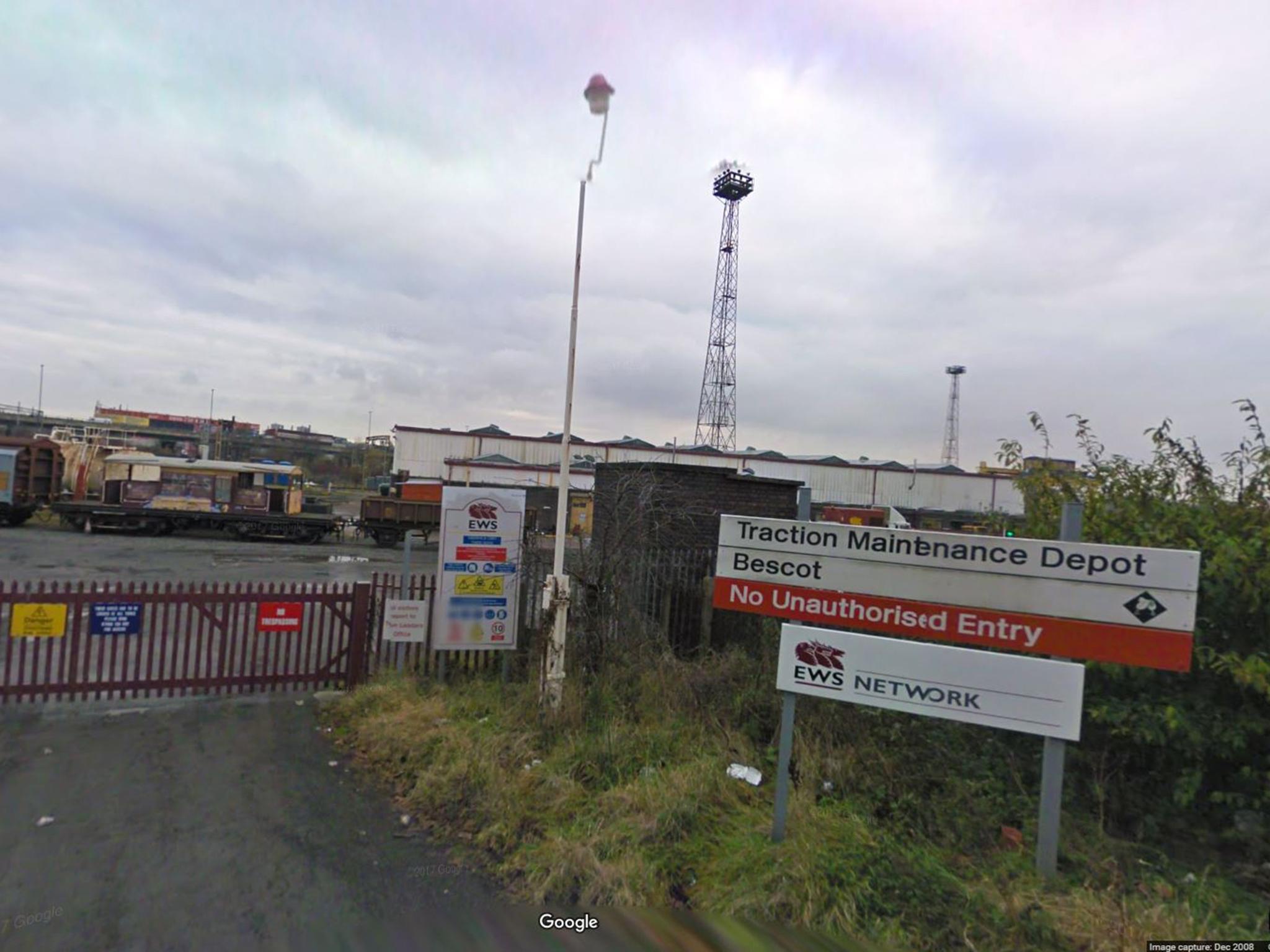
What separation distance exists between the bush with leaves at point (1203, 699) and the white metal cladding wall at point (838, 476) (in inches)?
1412

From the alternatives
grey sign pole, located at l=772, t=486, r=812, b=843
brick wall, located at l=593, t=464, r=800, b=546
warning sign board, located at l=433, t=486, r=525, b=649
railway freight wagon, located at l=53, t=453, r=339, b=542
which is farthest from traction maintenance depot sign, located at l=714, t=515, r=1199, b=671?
railway freight wagon, located at l=53, t=453, r=339, b=542

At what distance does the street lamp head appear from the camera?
19.1 feet

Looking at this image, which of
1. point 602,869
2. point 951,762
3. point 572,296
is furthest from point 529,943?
point 572,296

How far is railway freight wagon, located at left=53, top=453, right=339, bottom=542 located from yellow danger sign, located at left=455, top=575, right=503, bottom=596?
854 inches

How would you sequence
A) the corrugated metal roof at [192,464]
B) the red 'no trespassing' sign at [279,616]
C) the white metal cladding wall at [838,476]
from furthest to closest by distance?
the white metal cladding wall at [838,476] < the corrugated metal roof at [192,464] < the red 'no trespassing' sign at [279,616]

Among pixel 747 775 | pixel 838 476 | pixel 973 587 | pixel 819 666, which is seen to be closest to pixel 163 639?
pixel 747 775

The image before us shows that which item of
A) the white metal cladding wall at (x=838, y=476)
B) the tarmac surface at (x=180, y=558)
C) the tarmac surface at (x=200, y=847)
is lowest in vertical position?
the tarmac surface at (x=180, y=558)

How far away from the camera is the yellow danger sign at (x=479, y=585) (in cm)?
712

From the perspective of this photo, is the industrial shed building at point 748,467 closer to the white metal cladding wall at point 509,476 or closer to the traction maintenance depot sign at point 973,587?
the white metal cladding wall at point 509,476

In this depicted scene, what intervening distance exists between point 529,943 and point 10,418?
10010 centimetres

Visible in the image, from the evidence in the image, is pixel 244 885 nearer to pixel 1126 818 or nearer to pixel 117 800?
pixel 117 800

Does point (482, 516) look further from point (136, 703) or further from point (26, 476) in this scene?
point (26, 476)

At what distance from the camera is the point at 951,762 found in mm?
4742

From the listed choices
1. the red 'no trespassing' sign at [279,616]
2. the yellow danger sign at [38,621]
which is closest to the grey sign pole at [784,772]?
the red 'no trespassing' sign at [279,616]
